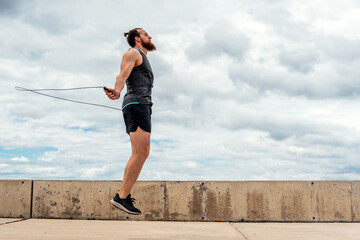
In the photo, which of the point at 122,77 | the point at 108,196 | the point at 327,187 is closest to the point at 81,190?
the point at 108,196

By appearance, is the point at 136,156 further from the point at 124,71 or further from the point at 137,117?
the point at 124,71

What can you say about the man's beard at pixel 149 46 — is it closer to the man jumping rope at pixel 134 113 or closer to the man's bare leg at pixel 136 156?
the man jumping rope at pixel 134 113

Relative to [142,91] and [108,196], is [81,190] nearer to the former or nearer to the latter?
[108,196]

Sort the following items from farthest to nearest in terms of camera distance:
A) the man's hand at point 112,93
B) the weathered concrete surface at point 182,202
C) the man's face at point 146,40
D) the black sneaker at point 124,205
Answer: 1. the weathered concrete surface at point 182,202
2. the man's face at point 146,40
3. the black sneaker at point 124,205
4. the man's hand at point 112,93

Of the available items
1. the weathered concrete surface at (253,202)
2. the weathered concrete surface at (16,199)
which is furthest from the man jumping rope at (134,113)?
the weathered concrete surface at (16,199)

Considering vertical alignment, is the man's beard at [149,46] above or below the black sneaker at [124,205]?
above

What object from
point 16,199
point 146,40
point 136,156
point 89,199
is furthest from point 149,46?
point 16,199

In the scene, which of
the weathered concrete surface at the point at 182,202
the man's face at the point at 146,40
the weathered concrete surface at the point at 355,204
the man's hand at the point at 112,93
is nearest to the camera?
the man's hand at the point at 112,93

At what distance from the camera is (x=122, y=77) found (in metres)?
4.33

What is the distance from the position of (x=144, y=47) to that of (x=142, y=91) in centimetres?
67

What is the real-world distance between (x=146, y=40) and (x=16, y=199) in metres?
5.58

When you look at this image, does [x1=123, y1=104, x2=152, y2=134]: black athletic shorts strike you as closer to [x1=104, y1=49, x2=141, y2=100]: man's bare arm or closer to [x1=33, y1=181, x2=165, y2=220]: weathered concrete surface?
[x1=104, y1=49, x2=141, y2=100]: man's bare arm

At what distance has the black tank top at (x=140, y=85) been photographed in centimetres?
439

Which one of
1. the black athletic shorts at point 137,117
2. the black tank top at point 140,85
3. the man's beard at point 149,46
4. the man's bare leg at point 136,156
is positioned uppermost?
the man's beard at point 149,46
